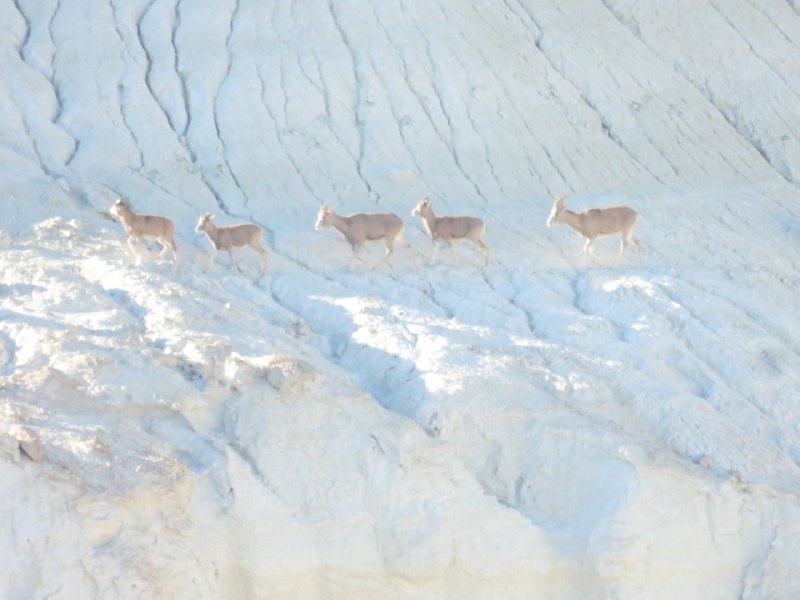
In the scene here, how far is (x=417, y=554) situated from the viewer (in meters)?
15.2

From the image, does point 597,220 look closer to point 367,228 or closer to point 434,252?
point 434,252

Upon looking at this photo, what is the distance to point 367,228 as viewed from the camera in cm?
2080

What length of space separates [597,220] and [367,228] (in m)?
3.38

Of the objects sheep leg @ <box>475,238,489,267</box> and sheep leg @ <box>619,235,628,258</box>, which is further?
sheep leg @ <box>619,235,628,258</box>

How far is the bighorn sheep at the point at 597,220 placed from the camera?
70.9 ft

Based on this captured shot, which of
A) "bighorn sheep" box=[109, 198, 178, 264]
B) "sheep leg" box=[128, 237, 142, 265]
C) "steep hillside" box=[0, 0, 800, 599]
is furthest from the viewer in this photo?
"bighorn sheep" box=[109, 198, 178, 264]

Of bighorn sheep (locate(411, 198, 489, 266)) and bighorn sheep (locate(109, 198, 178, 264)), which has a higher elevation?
bighorn sheep (locate(411, 198, 489, 266))

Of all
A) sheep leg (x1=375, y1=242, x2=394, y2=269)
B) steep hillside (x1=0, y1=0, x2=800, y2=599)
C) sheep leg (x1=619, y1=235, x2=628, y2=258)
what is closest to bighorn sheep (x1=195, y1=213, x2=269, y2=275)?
steep hillside (x1=0, y1=0, x2=800, y2=599)

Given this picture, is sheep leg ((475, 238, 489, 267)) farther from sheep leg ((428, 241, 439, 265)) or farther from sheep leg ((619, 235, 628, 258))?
A: sheep leg ((619, 235, 628, 258))

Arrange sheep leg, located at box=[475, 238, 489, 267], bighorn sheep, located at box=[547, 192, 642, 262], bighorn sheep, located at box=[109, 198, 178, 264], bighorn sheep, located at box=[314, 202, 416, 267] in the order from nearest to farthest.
A: bighorn sheep, located at box=[109, 198, 178, 264]
bighorn sheep, located at box=[314, 202, 416, 267]
sheep leg, located at box=[475, 238, 489, 267]
bighorn sheep, located at box=[547, 192, 642, 262]

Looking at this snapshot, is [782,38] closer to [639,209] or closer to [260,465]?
[639,209]

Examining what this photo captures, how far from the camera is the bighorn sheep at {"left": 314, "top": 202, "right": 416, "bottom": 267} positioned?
20.8m

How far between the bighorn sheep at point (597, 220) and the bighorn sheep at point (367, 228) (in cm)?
239

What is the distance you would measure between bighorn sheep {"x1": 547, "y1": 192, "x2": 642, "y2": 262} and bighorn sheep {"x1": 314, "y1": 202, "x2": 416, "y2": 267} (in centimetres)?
239
